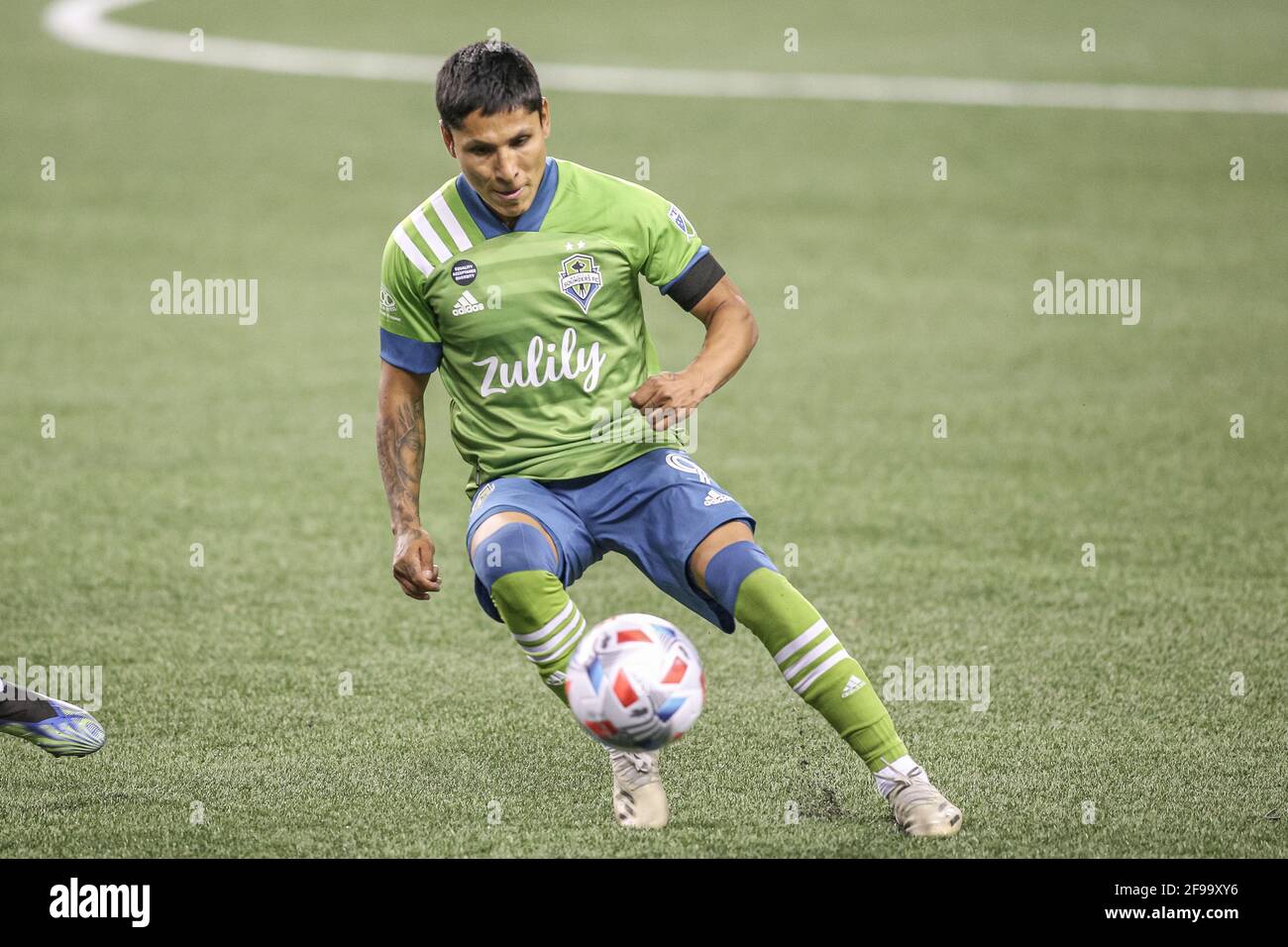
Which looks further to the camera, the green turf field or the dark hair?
the green turf field

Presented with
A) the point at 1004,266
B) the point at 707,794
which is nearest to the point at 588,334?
the point at 707,794

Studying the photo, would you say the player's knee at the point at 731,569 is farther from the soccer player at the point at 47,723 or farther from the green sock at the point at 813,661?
the soccer player at the point at 47,723

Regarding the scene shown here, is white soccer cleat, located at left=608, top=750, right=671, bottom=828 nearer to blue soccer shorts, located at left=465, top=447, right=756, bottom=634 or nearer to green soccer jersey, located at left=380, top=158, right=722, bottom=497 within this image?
blue soccer shorts, located at left=465, top=447, right=756, bottom=634

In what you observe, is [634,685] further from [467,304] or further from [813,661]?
[467,304]

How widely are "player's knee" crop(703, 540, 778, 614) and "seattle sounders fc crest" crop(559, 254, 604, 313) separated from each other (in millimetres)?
844

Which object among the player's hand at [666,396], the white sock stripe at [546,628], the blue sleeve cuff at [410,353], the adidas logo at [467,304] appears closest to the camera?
the player's hand at [666,396]

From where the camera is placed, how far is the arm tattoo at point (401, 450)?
5.22 metres

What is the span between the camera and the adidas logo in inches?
198

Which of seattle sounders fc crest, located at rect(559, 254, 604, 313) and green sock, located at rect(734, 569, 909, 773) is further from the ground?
seattle sounders fc crest, located at rect(559, 254, 604, 313)

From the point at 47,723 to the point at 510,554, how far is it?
1653 millimetres

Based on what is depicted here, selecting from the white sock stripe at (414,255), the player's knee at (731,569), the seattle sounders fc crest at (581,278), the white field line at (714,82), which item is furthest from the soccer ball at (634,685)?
the white field line at (714,82)

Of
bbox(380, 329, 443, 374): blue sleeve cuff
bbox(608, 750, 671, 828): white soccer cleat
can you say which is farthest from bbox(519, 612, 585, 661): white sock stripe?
bbox(380, 329, 443, 374): blue sleeve cuff

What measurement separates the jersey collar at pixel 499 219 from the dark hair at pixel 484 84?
268mm

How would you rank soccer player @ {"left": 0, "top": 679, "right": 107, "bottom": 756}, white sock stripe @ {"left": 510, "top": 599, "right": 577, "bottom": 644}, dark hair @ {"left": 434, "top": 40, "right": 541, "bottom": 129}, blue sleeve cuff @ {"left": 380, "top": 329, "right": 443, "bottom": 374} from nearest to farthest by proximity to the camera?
dark hair @ {"left": 434, "top": 40, "right": 541, "bottom": 129}
white sock stripe @ {"left": 510, "top": 599, "right": 577, "bottom": 644}
blue sleeve cuff @ {"left": 380, "top": 329, "right": 443, "bottom": 374}
soccer player @ {"left": 0, "top": 679, "right": 107, "bottom": 756}
